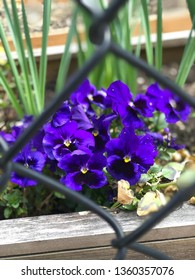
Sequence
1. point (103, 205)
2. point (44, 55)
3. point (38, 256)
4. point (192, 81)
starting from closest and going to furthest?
point (38, 256) → point (103, 205) → point (44, 55) → point (192, 81)

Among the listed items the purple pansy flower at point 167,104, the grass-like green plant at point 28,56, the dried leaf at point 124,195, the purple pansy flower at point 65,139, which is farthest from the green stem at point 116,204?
the grass-like green plant at point 28,56

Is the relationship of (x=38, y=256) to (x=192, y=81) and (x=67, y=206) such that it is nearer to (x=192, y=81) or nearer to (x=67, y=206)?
(x=67, y=206)

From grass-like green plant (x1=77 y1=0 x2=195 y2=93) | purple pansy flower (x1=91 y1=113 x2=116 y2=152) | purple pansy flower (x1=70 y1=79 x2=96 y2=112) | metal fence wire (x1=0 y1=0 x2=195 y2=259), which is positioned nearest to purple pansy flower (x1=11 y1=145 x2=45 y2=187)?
purple pansy flower (x1=91 y1=113 x2=116 y2=152)

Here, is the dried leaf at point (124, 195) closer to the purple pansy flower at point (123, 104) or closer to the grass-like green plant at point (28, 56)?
the purple pansy flower at point (123, 104)

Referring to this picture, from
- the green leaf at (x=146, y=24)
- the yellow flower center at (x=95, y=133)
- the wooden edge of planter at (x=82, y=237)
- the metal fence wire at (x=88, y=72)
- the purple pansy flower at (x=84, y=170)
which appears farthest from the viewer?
the green leaf at (x=146, y=24)

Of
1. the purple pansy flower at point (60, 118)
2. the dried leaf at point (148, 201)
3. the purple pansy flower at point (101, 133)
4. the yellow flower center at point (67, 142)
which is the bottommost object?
the dried leaf at point (148, 201)

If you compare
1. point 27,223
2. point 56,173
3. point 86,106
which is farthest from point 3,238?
point 86,106
